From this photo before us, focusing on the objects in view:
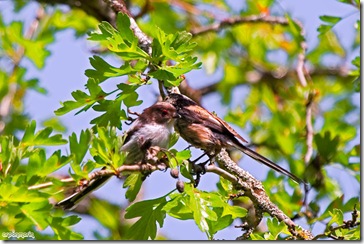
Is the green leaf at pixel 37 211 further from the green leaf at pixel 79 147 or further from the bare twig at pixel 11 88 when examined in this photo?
the bare twig at pixel 11 88

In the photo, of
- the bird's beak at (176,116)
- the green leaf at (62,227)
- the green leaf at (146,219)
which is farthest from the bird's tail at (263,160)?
the green leaf at (62,227)

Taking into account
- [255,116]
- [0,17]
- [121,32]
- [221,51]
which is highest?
[121,32]

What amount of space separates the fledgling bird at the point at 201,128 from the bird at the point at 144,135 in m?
0.08

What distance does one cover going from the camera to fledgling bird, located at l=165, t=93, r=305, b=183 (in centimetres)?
440

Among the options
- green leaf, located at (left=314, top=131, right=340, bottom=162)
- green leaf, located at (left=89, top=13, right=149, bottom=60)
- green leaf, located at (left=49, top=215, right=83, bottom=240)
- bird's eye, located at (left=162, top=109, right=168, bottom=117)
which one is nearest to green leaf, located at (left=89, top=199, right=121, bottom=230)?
green leaf, located at (left=314, top=131, right=340, bottom=162)

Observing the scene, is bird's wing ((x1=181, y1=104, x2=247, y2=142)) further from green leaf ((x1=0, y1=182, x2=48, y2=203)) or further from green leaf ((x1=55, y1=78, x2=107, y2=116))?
→ green leaf ((x1=0, y1=182, x2=48, y2=203))

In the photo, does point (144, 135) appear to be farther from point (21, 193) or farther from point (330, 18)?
point (330, 18)

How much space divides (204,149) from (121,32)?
1.10 metres

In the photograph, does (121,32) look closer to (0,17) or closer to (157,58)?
(157,58)

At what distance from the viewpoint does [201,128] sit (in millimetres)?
4414

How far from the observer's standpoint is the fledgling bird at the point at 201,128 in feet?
14.4

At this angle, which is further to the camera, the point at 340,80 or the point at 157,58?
the point at 340,80

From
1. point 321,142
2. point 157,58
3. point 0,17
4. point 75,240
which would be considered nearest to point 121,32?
point 157,58

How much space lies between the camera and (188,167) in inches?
150
